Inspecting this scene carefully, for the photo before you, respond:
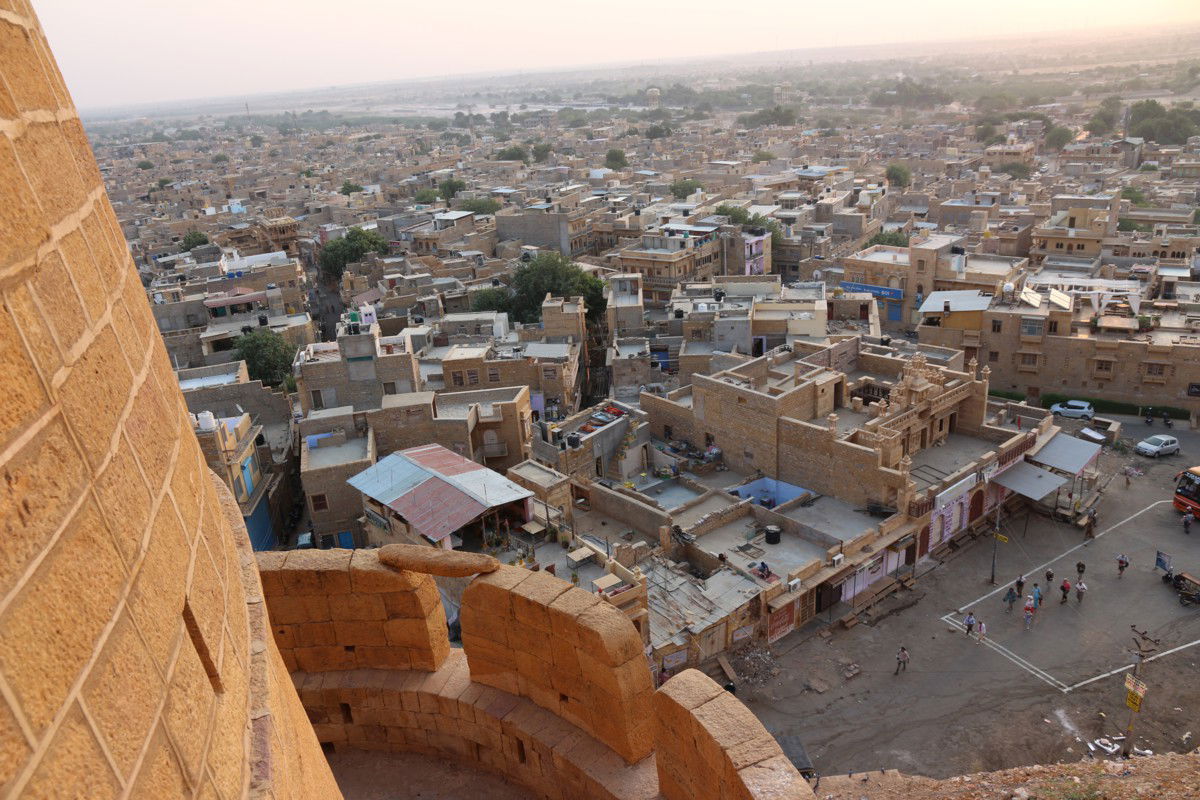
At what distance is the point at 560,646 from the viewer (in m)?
6.90

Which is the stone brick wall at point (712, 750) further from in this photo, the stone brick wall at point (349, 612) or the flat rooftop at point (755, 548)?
the flat rooftop at point (755, 548)

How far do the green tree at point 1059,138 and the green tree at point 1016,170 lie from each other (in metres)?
19.3

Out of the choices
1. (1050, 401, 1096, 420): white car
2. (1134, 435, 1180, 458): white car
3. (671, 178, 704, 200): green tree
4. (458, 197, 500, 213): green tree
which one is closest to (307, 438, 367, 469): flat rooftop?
(1050, 401, 1096, 420): white car

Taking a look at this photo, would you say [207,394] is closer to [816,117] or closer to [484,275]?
[484,275]

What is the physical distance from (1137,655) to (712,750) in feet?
75.8

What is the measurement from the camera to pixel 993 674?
23.0 metres

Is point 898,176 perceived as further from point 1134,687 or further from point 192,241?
point 1134,687

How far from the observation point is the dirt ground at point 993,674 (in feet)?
67.5

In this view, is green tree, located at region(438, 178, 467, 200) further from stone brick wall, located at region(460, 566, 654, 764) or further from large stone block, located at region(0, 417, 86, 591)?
large stone block, located at region(0, 417, 86, 591)

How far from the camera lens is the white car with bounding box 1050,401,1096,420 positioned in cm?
3762

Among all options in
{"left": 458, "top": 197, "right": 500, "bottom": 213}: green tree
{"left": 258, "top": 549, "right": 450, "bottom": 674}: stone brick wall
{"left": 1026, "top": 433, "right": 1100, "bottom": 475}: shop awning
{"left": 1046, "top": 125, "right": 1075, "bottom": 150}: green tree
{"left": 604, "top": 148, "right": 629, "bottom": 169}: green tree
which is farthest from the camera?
{"left": 604, "top": 148, "right": 629, "bottom": 169}: green tree

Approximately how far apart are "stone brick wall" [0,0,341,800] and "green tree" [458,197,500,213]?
71666 millimetres

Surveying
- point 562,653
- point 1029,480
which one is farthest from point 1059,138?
point 562,653

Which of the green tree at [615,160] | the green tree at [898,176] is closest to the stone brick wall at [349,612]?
the green tree at [898,176]
